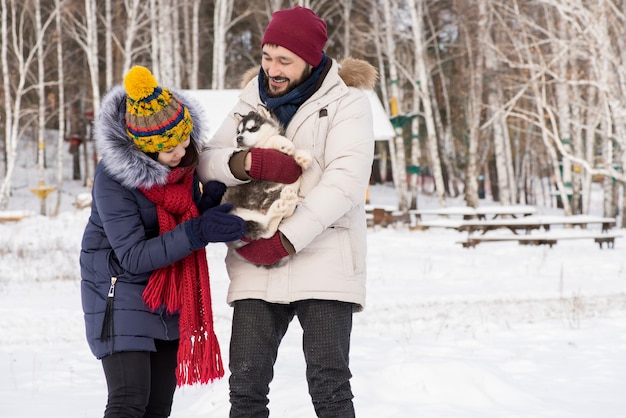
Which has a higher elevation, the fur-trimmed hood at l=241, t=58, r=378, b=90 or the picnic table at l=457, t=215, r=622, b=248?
the fur-trimmed hood at l=241, t=58, r=378, b=90

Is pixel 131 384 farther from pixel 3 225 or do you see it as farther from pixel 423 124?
pixel 423 124

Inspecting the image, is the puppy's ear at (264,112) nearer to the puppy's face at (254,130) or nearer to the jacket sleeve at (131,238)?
the puppy's face at (254,130)

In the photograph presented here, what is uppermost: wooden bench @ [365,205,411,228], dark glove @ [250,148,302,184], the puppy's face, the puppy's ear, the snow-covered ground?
the puppy's ear

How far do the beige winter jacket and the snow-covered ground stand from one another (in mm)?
1406

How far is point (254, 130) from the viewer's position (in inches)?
113

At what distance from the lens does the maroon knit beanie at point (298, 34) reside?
296 cm

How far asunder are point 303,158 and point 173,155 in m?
0.48

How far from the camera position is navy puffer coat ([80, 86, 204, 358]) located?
2715mm

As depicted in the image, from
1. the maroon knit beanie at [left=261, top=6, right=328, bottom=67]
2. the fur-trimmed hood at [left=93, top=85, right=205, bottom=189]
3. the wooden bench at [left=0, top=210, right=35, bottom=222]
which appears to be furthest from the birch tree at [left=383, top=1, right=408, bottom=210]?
the fur-trimmed hood at [left=93, top=85, right=205, bottom=189]

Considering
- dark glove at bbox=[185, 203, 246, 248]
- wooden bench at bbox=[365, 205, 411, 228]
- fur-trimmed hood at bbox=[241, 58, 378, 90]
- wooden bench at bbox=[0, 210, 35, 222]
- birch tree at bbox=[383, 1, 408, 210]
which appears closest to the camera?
dark glove at bbox=[185, 203, 246, 248]

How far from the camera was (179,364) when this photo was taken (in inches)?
112

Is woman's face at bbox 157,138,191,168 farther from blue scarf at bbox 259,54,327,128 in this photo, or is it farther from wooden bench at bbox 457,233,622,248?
wooden bench at bbox 457,233,622,248

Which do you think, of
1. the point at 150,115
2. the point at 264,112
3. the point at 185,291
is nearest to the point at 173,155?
the point at 150,115

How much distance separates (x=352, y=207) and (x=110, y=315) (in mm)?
983
